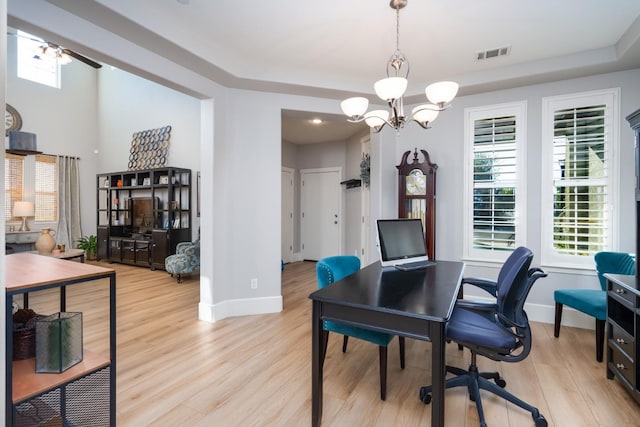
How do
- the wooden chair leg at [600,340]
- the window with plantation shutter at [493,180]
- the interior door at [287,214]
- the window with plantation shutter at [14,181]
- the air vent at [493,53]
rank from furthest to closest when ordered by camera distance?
the interior door at [287,214] < the window with plantation shutter at [14,181] < the window with plantation shutter at [493,180] < the air vent at [493,53] < the wooden chair leg at [600,340]

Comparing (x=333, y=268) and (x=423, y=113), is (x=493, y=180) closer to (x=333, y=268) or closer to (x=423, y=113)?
(x=423, y=113)

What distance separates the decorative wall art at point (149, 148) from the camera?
21.0 ft

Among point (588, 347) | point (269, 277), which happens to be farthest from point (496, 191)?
point (269, 277)

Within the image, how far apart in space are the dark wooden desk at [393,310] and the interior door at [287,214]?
467cm

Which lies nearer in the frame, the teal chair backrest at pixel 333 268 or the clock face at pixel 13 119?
the teal chair backrest at pixel 333 268

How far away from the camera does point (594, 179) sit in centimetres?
306

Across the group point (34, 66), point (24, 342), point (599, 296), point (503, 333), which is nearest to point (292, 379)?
point (503, 333)

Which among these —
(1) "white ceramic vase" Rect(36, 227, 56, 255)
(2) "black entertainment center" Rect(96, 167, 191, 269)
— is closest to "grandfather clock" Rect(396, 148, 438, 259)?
(2) "black entertainment center" Rect(96, 167, 191, 269)

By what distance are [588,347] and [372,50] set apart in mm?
3242

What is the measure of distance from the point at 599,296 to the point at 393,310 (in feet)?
7.66

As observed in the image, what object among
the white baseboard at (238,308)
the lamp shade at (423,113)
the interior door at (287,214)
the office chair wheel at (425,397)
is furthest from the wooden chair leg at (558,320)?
the interior door at (287,214)

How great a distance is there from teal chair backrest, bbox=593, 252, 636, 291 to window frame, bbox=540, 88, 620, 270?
1.03 ft

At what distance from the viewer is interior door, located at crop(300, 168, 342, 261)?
21.4ft

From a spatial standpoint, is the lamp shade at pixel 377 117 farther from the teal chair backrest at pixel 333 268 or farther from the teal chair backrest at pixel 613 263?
the teal chair backrest at pixel 613 263
